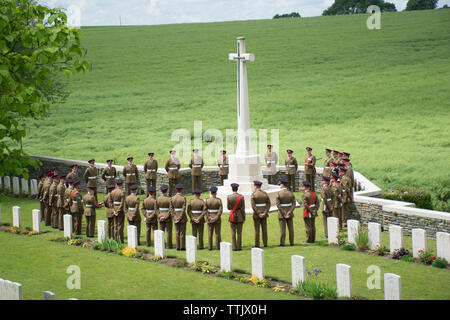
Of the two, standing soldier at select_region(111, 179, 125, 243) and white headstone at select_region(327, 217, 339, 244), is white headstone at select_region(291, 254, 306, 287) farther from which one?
standing soldier at select_region(111, 179, 125, 243)

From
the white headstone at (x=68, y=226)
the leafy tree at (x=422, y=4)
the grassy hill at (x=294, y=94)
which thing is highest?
the leafy tree at (x=422, y=4)

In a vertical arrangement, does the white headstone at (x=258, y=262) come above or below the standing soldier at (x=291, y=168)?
below

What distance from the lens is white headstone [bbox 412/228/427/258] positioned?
13.5m

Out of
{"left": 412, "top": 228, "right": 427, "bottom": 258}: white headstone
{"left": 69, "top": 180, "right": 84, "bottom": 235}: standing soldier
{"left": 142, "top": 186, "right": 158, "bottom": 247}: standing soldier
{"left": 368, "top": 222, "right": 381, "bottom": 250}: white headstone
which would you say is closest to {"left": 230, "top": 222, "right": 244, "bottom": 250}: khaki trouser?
{"left": 142, "top": 186, "right": 158, "bottom": 247}: standing soldier

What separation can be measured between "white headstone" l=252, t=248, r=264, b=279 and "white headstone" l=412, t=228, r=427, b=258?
3.74 m

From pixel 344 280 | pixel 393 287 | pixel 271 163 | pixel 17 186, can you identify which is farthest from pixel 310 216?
pixel 17 186

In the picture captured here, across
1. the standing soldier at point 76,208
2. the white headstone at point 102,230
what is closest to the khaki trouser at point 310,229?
the white headstone at point 102,230

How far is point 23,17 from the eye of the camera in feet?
35.4

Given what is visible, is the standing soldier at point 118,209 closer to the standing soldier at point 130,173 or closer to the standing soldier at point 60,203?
the standing soldier at point 60,203

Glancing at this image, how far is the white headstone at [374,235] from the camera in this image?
1436 centimetres

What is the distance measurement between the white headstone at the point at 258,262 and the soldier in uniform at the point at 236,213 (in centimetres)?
279

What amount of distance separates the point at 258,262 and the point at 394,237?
147 inches

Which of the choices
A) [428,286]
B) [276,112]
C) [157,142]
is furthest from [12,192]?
[276,112]

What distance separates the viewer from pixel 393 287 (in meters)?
10.0
